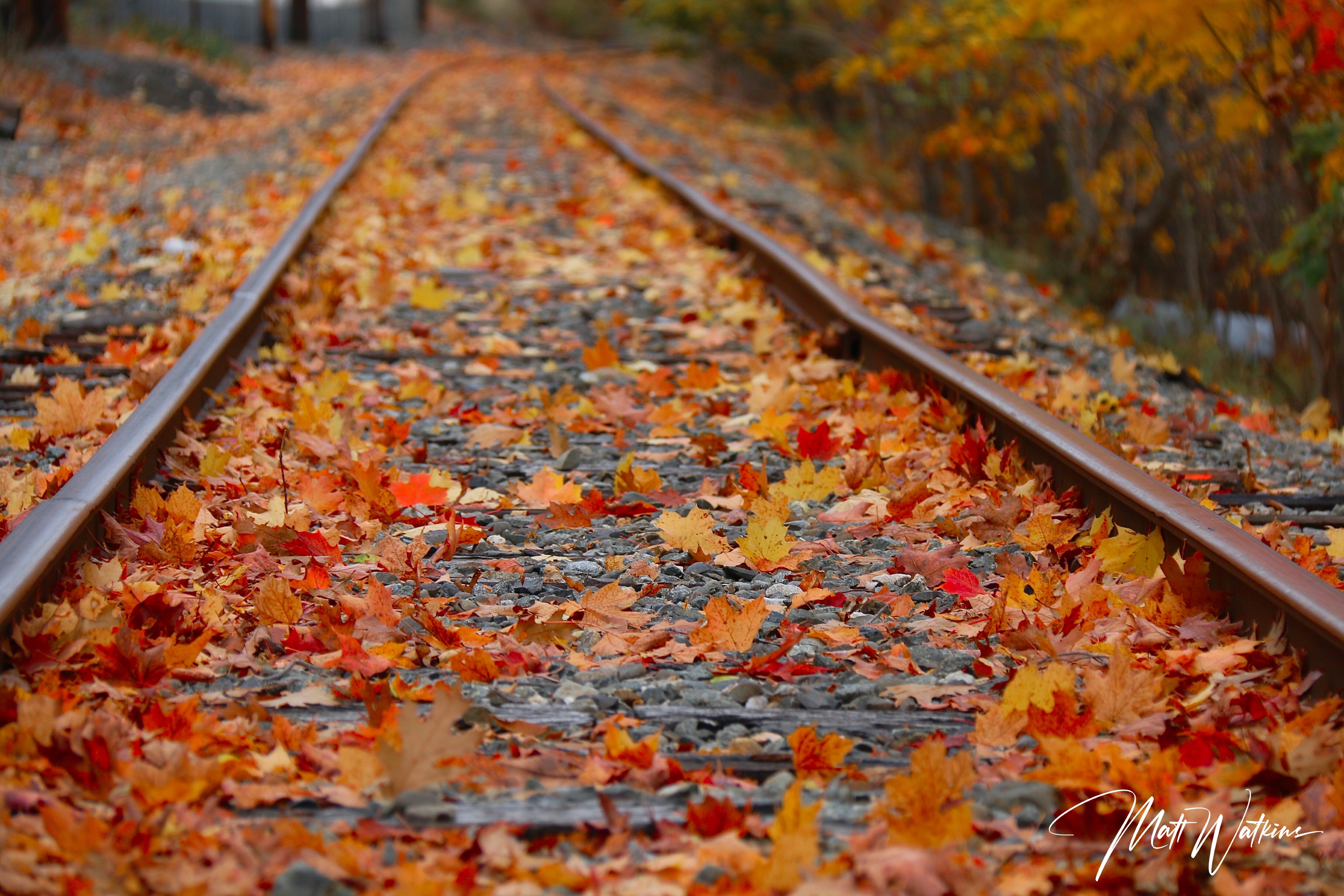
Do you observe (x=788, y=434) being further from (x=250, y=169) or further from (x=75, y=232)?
(x=250, y=169)

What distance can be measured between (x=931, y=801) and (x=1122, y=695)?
1.81ft

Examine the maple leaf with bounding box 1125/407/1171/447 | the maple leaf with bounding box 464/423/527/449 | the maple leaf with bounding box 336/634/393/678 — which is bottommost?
the maple leaf with bounding box 336/634/393/678

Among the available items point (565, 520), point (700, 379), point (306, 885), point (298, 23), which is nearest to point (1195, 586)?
point (565, 520)

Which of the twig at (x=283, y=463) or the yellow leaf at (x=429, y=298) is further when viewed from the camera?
the yellow leaf at (x=429, y=298)

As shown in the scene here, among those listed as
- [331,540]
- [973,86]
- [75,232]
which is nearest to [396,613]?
[331,540]

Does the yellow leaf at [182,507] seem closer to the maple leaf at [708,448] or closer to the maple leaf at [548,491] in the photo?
the maple leaf at [548,491]

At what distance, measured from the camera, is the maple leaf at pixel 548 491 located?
3.46m

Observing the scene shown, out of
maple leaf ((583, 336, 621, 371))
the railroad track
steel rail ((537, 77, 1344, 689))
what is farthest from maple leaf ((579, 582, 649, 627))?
maple leaf ((583, 336, 621, 371))

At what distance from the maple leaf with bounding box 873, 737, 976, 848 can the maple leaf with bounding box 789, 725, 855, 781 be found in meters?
0.11

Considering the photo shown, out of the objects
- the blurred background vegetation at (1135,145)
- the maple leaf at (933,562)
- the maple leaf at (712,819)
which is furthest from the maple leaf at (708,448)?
the blurred background vegetation at (1135,145)

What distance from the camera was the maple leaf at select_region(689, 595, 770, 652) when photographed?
2566 millimetres

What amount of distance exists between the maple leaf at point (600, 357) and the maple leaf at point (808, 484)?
152 cm

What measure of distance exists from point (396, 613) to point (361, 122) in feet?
40.4

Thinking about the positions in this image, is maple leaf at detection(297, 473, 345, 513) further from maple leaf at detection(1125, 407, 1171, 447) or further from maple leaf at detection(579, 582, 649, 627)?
maple leaf at detection(1125, 407, 1171, 447)
